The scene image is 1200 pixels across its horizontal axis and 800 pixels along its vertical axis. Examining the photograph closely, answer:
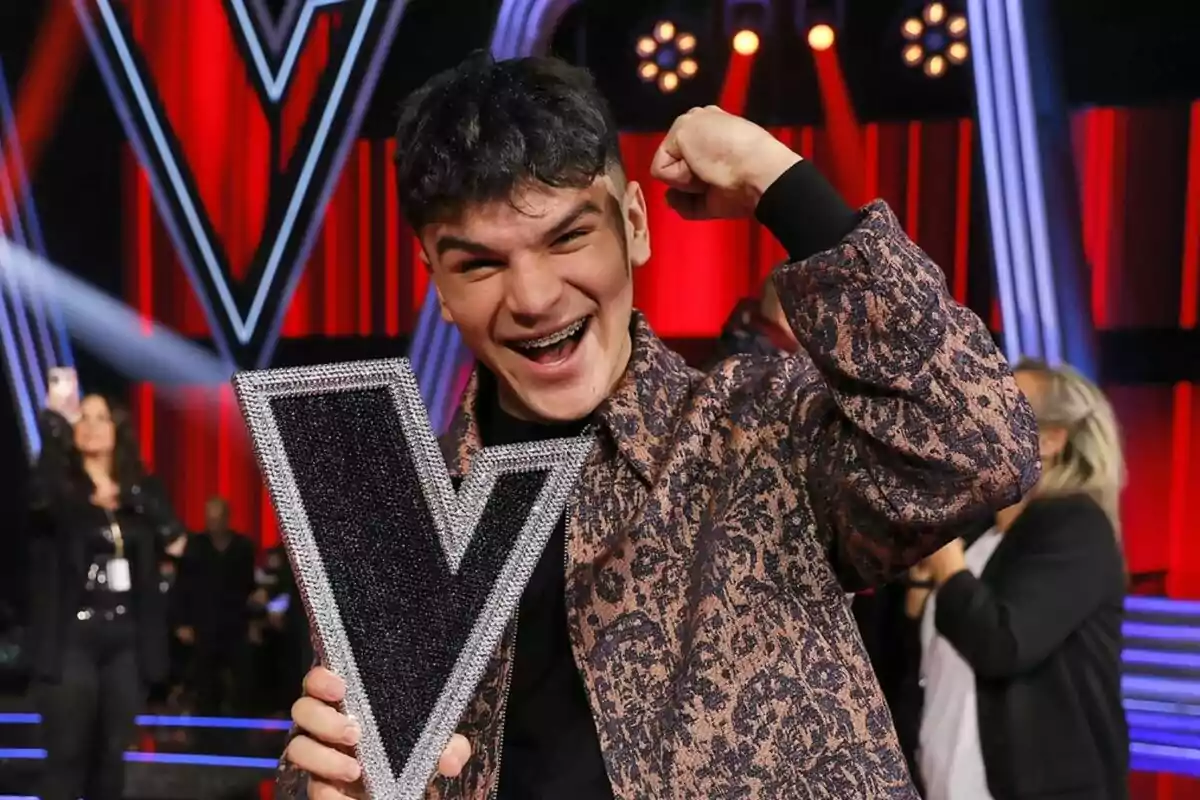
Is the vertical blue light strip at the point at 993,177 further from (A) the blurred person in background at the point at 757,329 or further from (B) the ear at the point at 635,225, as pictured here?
(B) the ear at the point at 635,225

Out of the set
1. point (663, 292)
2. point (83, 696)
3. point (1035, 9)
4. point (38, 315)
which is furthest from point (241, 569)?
point (1035, 9)

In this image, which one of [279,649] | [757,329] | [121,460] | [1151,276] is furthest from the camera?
[279,649]

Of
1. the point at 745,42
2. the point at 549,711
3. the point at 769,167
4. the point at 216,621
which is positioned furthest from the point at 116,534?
the point at 769,167

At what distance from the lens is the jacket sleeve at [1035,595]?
2.06 meters

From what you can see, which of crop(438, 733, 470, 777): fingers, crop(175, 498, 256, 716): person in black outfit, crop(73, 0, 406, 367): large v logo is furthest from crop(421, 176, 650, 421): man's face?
crop(175, 498, 256, 716): person in black outfit

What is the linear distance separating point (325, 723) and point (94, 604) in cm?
274

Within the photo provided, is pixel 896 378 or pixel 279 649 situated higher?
pixel 896 378

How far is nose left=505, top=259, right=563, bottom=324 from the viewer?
0.98 m

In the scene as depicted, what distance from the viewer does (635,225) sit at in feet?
3.65

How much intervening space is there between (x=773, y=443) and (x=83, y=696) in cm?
301

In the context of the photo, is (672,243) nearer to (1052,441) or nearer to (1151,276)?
(1151,276)

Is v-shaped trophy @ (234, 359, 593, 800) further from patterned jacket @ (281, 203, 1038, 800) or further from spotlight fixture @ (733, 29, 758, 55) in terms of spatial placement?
spotlight fixture @ (733, 29, 758, 55)

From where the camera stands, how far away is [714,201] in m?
1.00

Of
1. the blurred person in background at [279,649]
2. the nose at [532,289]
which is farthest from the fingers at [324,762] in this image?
the blurred person in background at [279,649]
